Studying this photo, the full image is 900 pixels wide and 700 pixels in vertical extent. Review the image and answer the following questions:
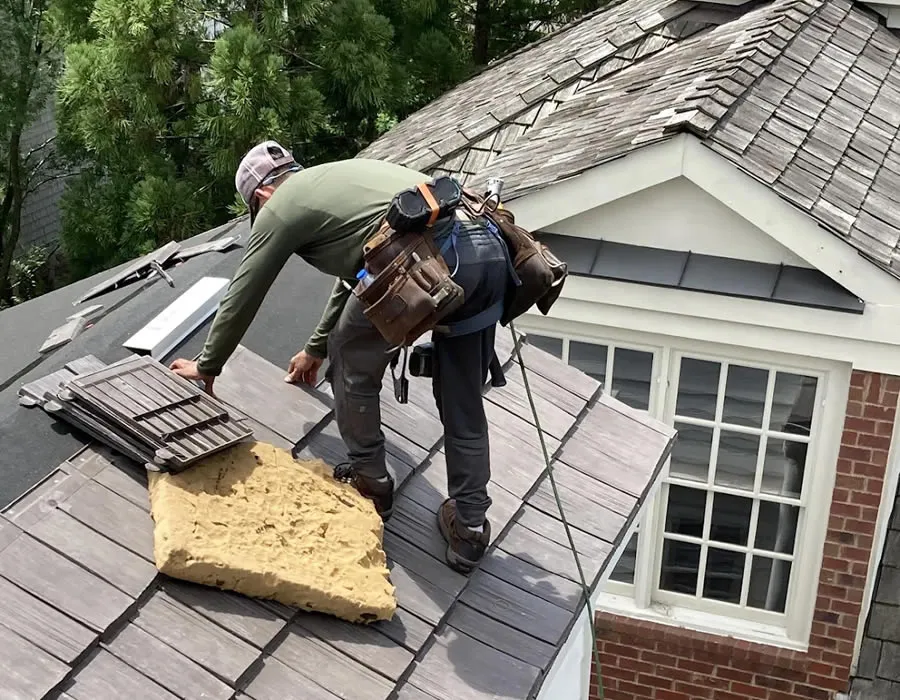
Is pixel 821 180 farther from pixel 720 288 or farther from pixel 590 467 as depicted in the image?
pixel 590 467

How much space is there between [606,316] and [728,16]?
4.11 meters

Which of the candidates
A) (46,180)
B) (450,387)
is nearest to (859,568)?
(450,387)

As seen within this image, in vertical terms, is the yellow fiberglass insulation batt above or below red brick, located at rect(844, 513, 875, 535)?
above

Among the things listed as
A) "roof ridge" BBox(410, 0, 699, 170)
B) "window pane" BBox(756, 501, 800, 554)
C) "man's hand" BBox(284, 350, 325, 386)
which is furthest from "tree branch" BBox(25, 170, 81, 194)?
"man's hand" BBox(284, 350, 325, 386)

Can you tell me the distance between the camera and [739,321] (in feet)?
19.5

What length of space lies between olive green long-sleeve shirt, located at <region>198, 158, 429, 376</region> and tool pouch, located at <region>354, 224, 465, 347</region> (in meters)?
0.20

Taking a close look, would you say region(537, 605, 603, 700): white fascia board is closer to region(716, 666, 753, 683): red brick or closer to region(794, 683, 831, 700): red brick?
region(716, 666, 753, 683): red brick

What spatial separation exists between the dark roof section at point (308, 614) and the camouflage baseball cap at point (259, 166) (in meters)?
0.79

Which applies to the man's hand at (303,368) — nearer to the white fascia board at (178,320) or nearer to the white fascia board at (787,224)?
the white fascia board at (178,320)

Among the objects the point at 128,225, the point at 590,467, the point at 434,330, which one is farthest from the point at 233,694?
the point at 128,225

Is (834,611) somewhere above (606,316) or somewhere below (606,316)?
below

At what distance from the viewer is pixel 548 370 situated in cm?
485

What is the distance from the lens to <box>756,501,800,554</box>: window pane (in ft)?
21.5

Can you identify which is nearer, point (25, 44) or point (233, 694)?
point (233, 694)
